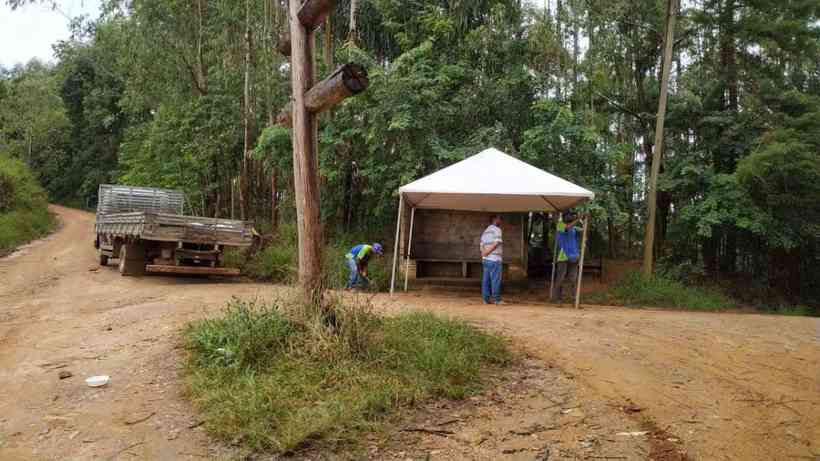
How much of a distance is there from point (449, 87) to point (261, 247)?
6016 millimetres

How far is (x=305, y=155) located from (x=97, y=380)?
2572 millimetres

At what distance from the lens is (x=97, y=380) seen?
457 cm

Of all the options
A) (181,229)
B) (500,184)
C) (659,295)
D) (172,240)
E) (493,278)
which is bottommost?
(659,295)

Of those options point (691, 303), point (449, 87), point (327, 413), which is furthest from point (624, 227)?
point (327, 413)

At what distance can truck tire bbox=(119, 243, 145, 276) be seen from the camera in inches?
435

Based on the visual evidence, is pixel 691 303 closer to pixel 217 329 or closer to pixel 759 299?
pixel 759 299

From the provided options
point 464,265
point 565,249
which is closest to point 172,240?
point 464,265

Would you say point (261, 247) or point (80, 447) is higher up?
point (261, 247)

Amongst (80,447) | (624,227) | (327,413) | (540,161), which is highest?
(540,161)

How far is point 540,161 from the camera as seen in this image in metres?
12.8

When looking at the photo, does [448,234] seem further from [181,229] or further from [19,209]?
[19,209]

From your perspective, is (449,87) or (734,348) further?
(449,87)

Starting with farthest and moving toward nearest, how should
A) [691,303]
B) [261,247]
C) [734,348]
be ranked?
[261,247] → [691,303] → [734,348]

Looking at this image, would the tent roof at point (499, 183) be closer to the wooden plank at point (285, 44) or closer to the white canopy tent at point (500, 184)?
the white canopy tent at point (500, 184)
